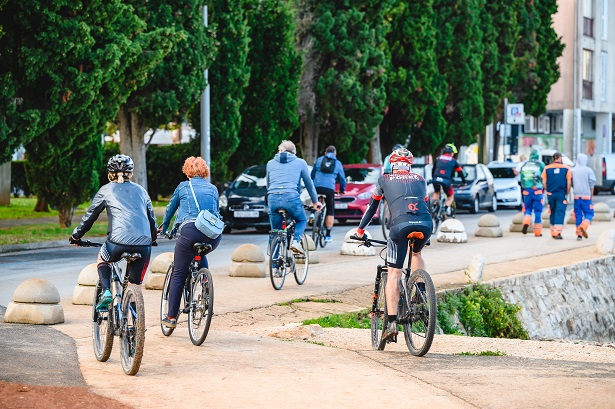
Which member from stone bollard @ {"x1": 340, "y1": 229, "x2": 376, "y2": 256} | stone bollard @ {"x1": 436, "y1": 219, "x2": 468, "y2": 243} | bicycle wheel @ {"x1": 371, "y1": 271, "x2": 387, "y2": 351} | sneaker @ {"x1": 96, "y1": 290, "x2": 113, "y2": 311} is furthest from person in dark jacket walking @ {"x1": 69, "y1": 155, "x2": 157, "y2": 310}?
stone bollard @ {"x1": 436, "y1": 219, "x2": 468, "y2": 243}

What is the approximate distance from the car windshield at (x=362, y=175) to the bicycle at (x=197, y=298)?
21145 millimetres

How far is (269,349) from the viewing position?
10.5m

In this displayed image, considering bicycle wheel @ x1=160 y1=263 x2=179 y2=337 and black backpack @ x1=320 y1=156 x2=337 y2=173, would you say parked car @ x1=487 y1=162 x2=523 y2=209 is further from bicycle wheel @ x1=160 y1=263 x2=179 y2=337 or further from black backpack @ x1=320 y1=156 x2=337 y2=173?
bicycle wheel @ x1=160 y1=263 x2=179 y2=337

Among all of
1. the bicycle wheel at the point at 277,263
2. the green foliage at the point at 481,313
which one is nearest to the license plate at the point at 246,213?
the green foliage at the point at 481,313

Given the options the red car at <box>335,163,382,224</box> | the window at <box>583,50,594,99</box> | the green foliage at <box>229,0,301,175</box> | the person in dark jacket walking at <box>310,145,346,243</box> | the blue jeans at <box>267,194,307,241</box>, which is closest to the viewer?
the blue jeans at <box>267,194,307,241</box>

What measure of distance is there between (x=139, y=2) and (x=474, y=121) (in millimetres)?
23699

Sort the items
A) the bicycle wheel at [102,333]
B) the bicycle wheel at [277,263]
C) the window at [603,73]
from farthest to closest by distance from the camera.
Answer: the window at [603,73] < the bicycle wheel at [277,263] < the bicycle wheel at [102,333]

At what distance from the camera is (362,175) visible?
32.4 m

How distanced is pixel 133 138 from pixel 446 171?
8610 mm

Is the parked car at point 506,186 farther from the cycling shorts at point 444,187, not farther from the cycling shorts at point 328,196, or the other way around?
the cycling shorts at point 328,196

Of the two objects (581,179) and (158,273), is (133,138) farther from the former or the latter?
(158,273)

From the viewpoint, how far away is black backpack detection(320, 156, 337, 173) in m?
23.5

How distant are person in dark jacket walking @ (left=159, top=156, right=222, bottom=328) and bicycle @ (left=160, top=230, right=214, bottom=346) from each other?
0.05m

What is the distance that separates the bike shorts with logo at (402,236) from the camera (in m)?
10.5
